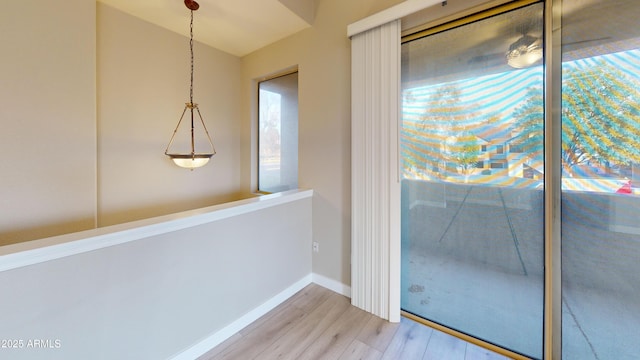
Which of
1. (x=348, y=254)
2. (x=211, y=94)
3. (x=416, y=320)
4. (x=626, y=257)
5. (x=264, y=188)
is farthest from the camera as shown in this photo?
(x=264, y=188)

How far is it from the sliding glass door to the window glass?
143 centimetres

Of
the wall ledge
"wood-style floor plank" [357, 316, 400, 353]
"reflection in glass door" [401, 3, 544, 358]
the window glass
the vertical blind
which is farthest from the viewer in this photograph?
the window glass

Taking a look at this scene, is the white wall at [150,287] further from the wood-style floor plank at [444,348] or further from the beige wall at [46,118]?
the wood-style floor plank at [444,348]

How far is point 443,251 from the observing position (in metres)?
1.87

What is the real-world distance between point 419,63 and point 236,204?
6.26ft

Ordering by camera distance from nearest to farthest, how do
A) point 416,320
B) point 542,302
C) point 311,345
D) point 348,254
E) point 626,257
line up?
point 626,257 → point 542,302 → point 311,345 → point 416,320 → point 348,254

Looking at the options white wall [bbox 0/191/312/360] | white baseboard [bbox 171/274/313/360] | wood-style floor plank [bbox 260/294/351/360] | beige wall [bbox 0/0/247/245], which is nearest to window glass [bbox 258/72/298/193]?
beige wall [bbox 0/0/247/245]

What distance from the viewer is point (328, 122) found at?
95.6 inches

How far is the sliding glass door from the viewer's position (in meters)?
1.28

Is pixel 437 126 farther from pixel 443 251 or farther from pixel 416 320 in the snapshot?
pixel 416 320

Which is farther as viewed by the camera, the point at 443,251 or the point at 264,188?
the point at 264,188

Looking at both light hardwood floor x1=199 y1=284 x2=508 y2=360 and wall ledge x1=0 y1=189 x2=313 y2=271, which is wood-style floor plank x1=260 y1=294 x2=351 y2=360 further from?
wall ledge x1=0 y1=189 x2=313 y2=271

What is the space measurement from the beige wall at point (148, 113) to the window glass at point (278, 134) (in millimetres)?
524

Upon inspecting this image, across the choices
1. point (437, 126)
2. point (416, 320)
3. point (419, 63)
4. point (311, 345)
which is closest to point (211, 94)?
point (419, 63)
